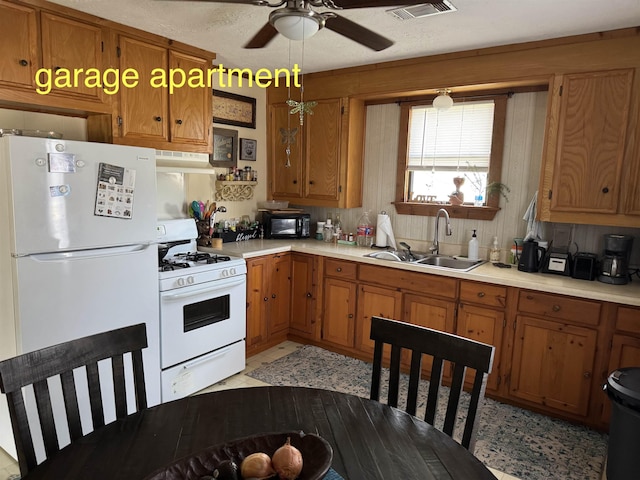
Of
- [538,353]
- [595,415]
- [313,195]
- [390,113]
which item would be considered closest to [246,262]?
[313,195]

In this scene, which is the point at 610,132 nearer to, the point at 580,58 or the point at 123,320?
the point at 580,58

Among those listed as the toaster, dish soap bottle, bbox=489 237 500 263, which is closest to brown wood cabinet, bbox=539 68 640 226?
the toaster

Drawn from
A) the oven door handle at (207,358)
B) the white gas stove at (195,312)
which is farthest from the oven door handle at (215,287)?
the oven door handle at (207,358)

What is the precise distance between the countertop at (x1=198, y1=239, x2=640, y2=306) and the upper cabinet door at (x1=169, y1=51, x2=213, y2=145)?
2.97 ft

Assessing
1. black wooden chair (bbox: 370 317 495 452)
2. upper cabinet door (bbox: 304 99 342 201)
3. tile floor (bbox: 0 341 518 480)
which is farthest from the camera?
upper cabinet door (bbox: 304 99 342 201)

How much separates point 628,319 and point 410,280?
1.33 metres

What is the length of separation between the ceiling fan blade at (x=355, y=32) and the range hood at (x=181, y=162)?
1.59m

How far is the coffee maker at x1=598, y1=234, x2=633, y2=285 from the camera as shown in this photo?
9.04 ft

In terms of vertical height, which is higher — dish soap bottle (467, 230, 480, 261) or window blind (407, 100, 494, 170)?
window blind (407, 100, 494, 170)

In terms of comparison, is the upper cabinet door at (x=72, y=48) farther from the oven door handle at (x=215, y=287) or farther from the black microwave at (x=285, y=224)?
the black microwave at (x=285, y=224)

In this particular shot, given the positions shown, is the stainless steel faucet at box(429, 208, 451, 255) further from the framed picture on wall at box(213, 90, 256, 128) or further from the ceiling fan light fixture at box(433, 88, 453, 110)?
the framed picture on wall at box(213, 90, 256, 128)

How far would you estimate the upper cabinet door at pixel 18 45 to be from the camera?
2264 millimetres

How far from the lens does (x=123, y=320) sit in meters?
2.51

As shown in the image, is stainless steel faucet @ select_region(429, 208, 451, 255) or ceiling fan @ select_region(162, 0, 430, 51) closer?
ceiling fan @ select_region(162, 0, 430, 51)
